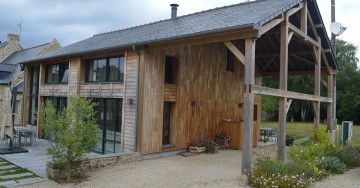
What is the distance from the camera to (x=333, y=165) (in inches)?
328

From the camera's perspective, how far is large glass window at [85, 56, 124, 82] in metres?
11.4

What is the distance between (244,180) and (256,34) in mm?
3595

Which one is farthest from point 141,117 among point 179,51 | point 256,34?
point 256,34

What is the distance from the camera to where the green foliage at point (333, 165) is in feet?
27.2

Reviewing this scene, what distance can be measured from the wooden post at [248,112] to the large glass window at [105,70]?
5.19 metres

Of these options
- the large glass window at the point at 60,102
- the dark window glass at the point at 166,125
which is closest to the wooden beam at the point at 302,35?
the dark window glass at the point at 166,125

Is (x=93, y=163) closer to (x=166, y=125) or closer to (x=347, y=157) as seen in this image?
(x=166, y=125)

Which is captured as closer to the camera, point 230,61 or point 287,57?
point 287,57

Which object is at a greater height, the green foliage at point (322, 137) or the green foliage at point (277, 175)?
the green foliage at point (322, 137)

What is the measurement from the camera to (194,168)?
9.02 metres

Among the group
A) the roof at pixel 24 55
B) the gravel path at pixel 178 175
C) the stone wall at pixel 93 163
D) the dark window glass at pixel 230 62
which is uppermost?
the roof at pixel 24 55

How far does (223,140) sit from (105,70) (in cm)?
565

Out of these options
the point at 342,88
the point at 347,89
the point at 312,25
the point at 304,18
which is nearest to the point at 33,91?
the point at 304,18

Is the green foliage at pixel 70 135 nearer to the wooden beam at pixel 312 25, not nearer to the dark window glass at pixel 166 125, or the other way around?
the dark window glass at pixel 166 125
